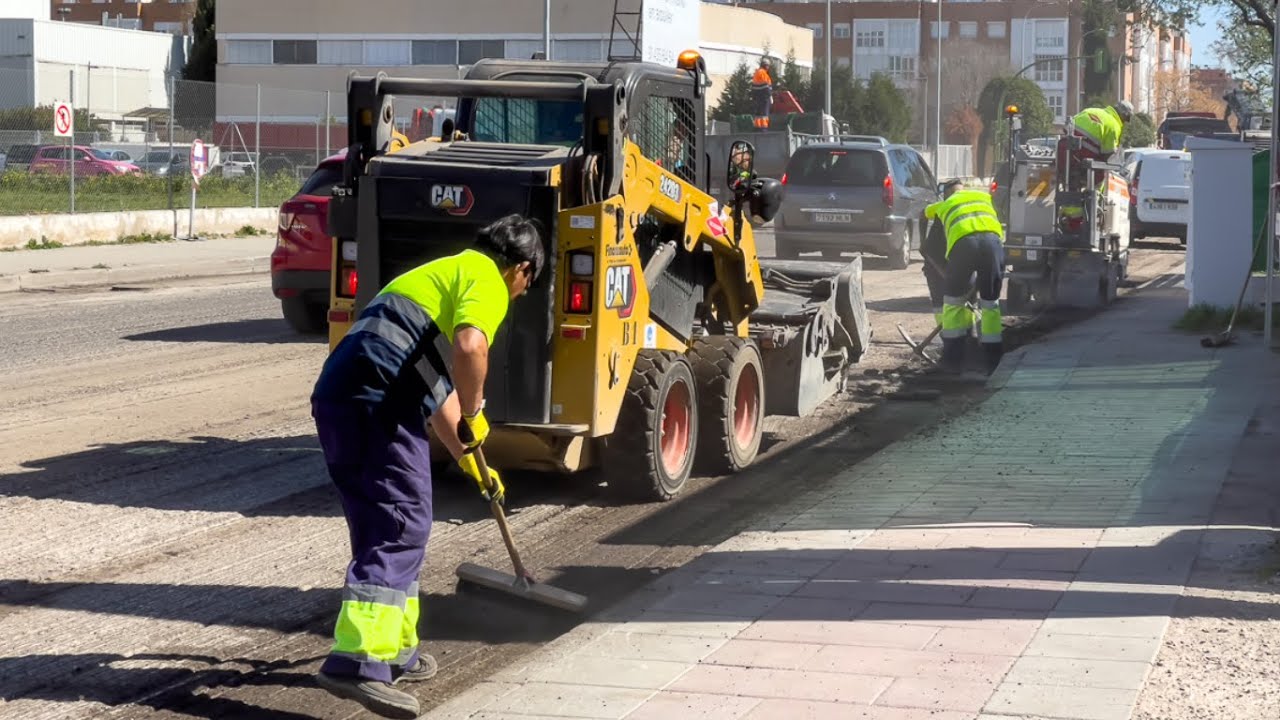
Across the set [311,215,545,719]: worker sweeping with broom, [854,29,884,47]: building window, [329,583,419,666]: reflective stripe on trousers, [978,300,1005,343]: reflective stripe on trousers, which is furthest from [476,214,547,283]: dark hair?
[854,29,884,47]: building window

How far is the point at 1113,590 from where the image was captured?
684 cm

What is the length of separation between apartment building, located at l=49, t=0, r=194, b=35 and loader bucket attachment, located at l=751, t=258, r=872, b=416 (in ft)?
337

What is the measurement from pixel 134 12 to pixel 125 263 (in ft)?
322

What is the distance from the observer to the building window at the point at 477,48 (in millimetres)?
66250

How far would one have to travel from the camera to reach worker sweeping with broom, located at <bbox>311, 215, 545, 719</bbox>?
545 centimetres

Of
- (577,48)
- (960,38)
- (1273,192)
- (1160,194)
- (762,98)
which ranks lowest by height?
(1273,192)

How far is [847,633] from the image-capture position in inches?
248

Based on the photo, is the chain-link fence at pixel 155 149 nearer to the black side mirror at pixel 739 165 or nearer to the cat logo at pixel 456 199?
the black side mirror at pixel 739 165

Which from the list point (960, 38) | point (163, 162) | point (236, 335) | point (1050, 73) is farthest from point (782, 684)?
point (1050, 73)

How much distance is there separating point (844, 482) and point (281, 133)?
119ft

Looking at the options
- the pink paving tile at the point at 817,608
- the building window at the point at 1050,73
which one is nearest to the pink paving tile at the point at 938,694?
the pink paving tile at the point at 817,608

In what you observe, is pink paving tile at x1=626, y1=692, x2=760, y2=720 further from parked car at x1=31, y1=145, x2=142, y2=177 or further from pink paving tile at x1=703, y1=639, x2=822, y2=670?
parked car at x1=31, y1=145, x2=142, y2=177

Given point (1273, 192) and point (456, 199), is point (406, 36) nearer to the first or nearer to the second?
point (1273, 192)

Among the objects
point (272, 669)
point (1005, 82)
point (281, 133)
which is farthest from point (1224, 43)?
point (272, 669)
